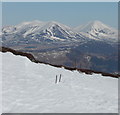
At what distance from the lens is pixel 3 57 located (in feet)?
96.2

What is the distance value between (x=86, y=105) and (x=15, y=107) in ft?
15.7

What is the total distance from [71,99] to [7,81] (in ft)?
18.8

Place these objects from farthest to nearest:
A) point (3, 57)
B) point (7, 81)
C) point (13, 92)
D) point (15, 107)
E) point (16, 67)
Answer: point (3, 57)
point (16, 67)
point (7, 81)
point (13, 92)
point (15, 107)

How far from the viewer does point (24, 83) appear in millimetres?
19391

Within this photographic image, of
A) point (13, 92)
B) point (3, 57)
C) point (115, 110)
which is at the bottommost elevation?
point (115, 110)

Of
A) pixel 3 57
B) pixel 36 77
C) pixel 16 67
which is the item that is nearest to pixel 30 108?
pixel 36 77

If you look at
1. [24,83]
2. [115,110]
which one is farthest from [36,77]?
[115,110]

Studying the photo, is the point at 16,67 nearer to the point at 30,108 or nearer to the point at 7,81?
the point at 7,81

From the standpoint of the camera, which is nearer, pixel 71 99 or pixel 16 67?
pixel 71 99

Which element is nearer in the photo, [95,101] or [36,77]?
[95,101]

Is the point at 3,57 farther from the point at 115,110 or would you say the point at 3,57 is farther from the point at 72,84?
the point at 115,110

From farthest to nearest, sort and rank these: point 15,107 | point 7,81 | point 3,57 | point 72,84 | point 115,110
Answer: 1. point 3,57
2. point 72,84
3. point 7,81
4. point 115,110
5. point 15,107

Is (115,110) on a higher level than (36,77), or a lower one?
lower

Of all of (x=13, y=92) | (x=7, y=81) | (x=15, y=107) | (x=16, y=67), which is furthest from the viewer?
(x=16, y=67)
